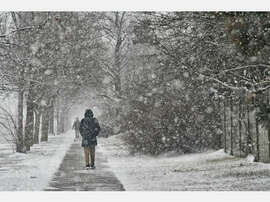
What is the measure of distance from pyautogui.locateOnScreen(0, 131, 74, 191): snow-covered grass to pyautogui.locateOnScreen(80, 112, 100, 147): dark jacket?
285mm

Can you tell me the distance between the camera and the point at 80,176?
10.9 meters

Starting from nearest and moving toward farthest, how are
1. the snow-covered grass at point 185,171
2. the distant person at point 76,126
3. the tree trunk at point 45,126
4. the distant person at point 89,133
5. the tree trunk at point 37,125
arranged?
1. the snow-covered grass at point 185,171
2. the distant person at point 89,133
3. the distant person at point 76,126
4. the tree trunk at point 45,126
5. the tree trunk at point 37,125

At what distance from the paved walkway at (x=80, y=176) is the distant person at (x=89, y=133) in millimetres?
156

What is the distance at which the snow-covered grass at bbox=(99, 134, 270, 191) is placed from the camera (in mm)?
10091

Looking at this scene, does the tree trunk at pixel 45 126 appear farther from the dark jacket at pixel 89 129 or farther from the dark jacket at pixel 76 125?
the dark jacket at pixel 89 129

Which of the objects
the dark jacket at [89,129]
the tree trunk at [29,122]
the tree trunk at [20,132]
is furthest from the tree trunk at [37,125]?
the dark jacket at [89,129]

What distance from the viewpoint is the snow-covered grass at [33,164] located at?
10203 millimetres

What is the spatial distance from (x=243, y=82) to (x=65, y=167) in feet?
13.6

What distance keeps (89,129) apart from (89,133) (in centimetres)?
17

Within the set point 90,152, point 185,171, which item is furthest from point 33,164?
point 185,171

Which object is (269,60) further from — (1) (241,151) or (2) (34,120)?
(2) (34,120)

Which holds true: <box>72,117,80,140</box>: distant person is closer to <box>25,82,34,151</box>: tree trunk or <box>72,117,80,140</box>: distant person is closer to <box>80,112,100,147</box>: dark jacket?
<box>80,112,100,147</box>: dark jacket

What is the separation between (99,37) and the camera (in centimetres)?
1203

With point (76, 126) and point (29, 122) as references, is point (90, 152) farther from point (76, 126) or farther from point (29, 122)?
point (29, 122)
